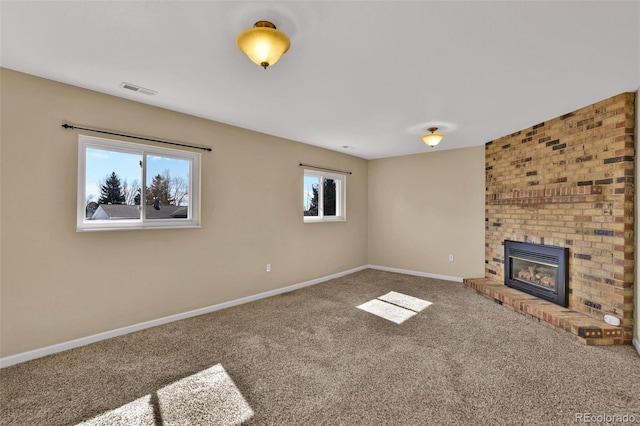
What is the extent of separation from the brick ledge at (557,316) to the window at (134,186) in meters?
4.15

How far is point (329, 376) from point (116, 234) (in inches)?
98.8

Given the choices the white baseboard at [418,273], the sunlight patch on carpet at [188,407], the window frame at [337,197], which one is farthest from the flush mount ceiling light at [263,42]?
the white baseboard at [418,273]

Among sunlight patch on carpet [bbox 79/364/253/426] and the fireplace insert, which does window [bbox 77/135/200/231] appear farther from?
the fireplace insert

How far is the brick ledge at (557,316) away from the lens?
279cm

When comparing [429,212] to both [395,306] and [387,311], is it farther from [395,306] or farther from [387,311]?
[387,311]

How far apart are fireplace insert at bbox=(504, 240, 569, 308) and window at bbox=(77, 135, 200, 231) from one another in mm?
4437

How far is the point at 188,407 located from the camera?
1.92 metres

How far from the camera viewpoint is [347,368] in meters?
2.37

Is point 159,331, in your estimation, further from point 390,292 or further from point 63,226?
point 390,292

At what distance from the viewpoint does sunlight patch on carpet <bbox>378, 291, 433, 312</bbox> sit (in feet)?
12.7

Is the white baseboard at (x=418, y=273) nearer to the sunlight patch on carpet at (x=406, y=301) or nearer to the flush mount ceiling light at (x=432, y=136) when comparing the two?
the sunlight patch on carpet at (x=406, y=301)

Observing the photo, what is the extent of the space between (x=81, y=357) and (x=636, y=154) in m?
5.52

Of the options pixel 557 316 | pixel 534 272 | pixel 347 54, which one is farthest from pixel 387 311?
pixel 347 54

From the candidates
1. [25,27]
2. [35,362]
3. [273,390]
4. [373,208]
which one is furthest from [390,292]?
[25,27]
